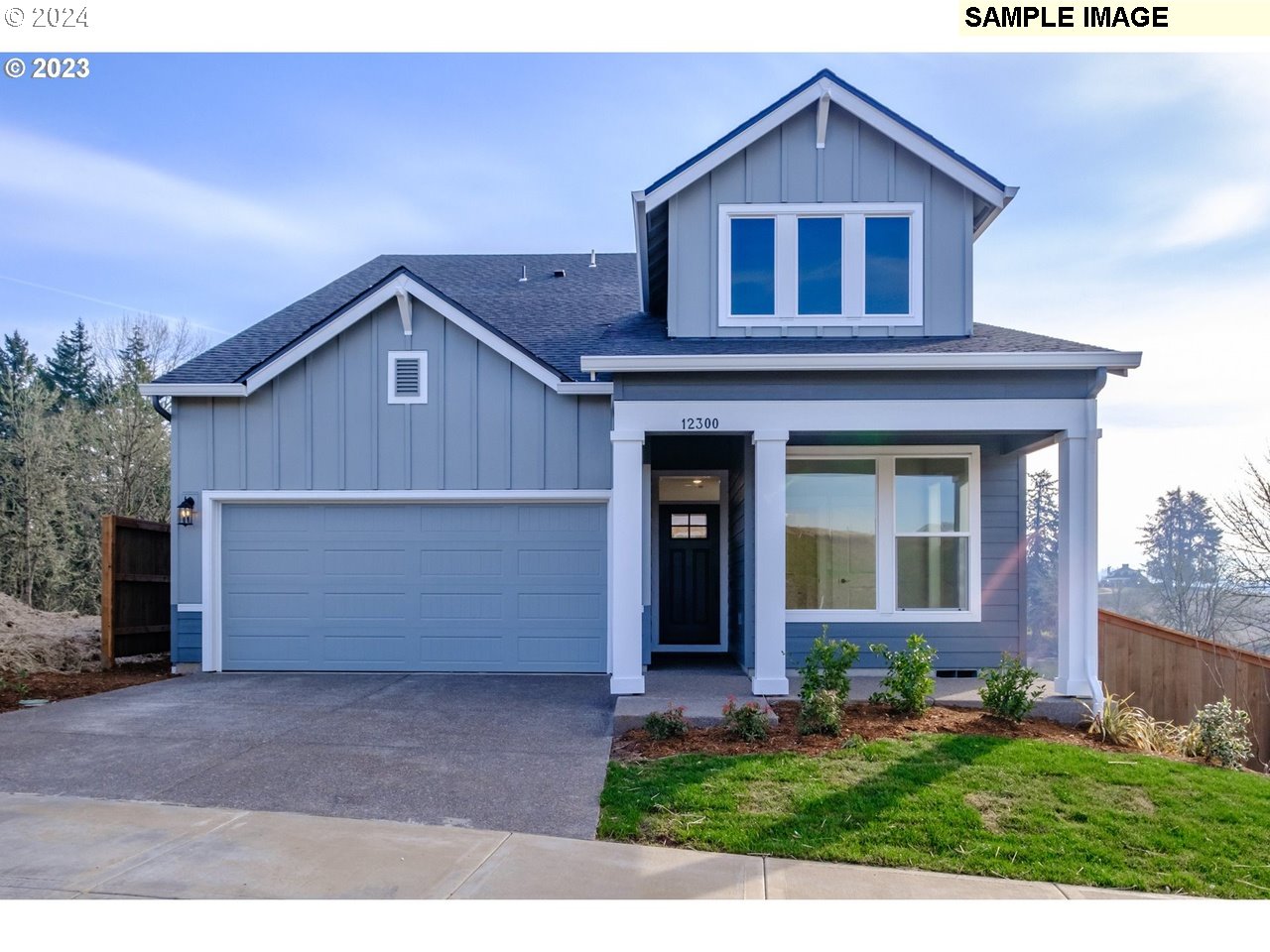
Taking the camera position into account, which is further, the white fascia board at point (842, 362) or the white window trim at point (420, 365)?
the white window trim at point (420, 365)

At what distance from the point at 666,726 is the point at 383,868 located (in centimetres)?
299

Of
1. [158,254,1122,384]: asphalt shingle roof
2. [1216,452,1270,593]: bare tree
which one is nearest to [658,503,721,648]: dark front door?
[158,254,1122,384]: asphalt shingle roof

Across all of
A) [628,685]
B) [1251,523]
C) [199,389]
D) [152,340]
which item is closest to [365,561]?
[199,389]

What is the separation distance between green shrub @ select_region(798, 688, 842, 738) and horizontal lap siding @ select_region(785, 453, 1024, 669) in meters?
2.93

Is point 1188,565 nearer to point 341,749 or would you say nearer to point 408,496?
point 408,496

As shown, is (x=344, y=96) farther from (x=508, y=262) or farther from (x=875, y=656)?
(x=875, y=656)

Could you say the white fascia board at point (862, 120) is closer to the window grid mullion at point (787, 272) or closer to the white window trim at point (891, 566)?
the window grid mullion at point (787, 272)

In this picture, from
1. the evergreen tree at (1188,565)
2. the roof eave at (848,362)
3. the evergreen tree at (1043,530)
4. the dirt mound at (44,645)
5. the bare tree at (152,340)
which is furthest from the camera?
the evergreen tree at (1043,530)

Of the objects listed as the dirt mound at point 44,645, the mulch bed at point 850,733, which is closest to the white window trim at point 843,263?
the mulch bed at point 850,733

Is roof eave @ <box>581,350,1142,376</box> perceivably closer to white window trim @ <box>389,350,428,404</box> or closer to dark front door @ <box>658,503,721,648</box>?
white window trim @ <box>389,350,428,404</box>

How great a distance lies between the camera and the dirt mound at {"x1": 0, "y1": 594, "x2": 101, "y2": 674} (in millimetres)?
11125

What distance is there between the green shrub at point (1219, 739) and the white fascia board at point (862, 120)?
5.54m

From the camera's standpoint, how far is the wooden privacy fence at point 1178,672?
344 inches

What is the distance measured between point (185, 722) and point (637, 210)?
273 inches
